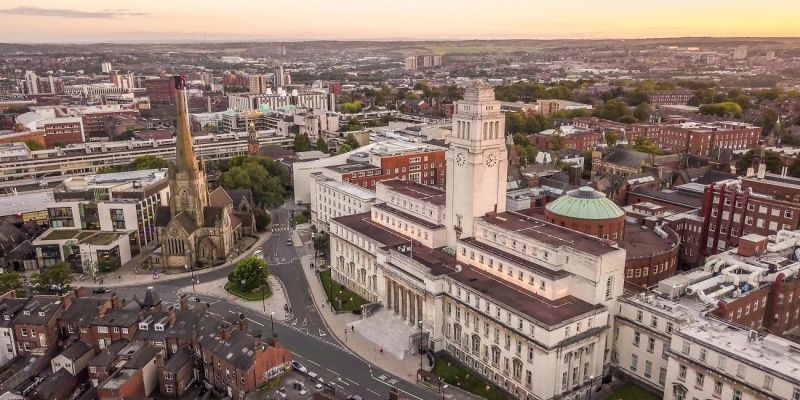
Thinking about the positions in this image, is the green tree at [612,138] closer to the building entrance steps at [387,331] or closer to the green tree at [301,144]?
the green tree at [301,144]

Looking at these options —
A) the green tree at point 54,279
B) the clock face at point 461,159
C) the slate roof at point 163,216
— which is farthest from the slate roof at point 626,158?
the green tree at point 54,279

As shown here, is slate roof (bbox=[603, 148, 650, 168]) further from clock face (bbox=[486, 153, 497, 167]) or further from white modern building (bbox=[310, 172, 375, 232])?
clock face (bbox=[486, 153, 497, 167])

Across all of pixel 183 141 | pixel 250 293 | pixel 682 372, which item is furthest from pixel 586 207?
pixel 183 141

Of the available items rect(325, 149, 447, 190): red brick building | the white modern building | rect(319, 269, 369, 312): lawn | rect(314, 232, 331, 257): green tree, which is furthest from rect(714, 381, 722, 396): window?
rect(325, 149, 447, 190): red brick building

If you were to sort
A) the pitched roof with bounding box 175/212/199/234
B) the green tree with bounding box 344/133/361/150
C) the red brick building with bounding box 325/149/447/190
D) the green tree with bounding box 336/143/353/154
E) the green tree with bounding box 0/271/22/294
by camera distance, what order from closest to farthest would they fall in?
the green tree with bounding box 0/271/22/294
the pitched roof with bounding box 175/212/199/234
the red brick building with bounding box 325/149/447/190
the green tree with bounding box 336/143/353/154
the green tree with bounding box 344/133/361/150

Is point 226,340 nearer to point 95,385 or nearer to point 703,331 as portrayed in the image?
point 95,385

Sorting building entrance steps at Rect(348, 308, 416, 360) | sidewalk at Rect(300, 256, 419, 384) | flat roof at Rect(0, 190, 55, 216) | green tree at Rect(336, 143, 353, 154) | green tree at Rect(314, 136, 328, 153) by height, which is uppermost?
green tree at Rect(336, 143, 353, 154)

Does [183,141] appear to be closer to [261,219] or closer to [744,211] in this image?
[261,219]
